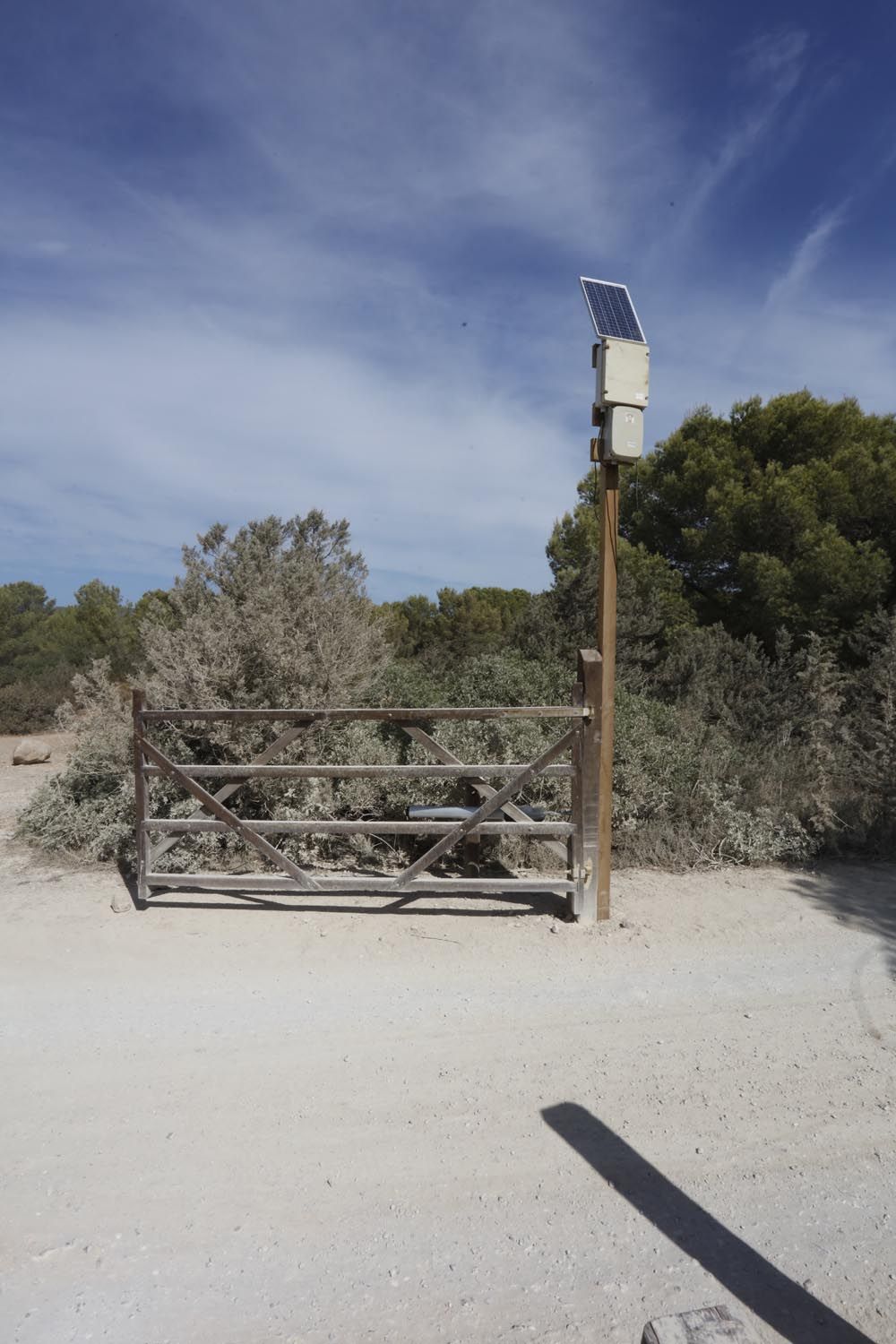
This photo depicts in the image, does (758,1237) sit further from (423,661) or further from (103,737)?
(423,661)

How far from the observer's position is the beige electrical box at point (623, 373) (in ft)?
18.8

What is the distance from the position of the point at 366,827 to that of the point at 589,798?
59.9 inches

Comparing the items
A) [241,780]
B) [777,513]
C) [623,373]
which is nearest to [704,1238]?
[241,780]

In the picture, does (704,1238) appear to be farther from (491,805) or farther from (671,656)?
(671,656)

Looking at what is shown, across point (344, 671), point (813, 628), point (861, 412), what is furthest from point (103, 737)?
point (861, 412)

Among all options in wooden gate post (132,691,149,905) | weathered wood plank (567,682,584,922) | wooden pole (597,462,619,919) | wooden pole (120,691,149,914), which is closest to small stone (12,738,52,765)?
wooden pole (120,691,149,914)

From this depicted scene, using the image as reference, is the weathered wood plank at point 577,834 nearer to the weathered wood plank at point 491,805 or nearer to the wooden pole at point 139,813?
the weathered wood plank at point 491,805

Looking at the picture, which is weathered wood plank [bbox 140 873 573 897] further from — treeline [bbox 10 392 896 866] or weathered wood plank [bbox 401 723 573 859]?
treeline [bbox 10 392 896 866]

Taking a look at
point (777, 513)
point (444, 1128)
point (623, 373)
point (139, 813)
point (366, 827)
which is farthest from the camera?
point (777, 513)

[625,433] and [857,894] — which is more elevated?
[625,433]

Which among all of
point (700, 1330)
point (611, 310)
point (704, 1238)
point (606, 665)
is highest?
point (611, 310)

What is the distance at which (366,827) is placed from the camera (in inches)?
231

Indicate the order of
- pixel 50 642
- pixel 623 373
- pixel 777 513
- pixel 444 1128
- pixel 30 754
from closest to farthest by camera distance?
pixel 444 1128 → pixel 623 373 → pixel 777 513 → pixel 30 754 → pixel 50 642

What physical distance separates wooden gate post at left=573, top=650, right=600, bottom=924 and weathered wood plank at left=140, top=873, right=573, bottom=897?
150mm
